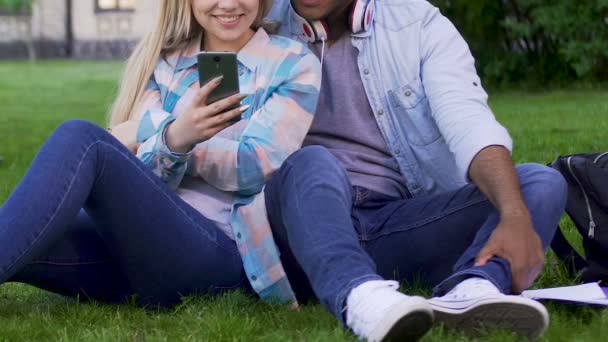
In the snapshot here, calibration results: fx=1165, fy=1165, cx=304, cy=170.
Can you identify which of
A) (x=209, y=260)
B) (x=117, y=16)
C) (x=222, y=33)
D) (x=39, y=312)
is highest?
(x=222, y=33)

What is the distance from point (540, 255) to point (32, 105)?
13040 mm

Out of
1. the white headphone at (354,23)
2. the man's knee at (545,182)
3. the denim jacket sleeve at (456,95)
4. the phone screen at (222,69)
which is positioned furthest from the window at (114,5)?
the man's knee at (545,182)

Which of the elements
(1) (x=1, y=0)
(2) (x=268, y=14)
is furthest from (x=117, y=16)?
(2) (x=268, y=14)

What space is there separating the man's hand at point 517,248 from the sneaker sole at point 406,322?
0.41 m

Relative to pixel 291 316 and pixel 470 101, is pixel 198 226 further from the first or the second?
pixel 470 101

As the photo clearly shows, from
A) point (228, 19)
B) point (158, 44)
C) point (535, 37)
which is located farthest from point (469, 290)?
point (535, 37)

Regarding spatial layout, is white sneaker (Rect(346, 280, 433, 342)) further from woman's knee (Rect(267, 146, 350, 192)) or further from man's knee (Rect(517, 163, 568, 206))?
man's knee (Rect(517, 163, 568, 206))

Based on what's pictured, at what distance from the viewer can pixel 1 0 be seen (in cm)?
3684

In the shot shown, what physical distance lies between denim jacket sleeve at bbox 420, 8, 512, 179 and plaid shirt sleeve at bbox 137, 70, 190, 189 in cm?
80

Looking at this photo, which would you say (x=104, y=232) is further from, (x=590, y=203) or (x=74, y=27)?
(x=74, y=27)

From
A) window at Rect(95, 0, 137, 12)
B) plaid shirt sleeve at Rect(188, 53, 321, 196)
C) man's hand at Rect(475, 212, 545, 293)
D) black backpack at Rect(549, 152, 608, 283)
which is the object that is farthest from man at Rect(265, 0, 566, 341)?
window at Rect(95, 0, 137, 12)

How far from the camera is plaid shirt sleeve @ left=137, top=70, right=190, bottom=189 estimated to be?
3516mm

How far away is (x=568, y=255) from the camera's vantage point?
3992 mm

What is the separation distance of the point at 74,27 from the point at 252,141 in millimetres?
33533
